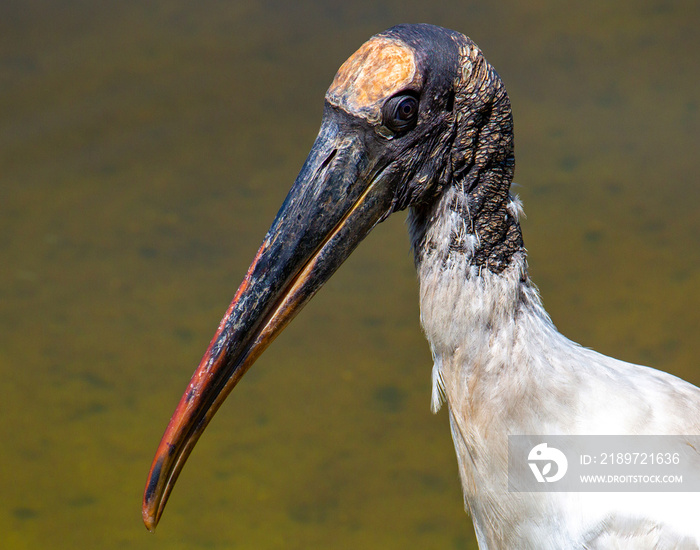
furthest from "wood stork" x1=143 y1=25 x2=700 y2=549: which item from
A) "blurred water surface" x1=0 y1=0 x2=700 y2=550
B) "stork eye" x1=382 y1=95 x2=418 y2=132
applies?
"blurred water surface" x1=0 y1=0 x2=700 y2=550

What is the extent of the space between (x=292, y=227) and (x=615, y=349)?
10.1ft

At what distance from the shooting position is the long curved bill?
217 centimetres

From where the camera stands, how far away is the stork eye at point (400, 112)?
6.95 feet

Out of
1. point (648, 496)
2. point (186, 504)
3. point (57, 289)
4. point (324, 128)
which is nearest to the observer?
point (324, 128)

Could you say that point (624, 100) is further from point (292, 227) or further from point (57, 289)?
point (292, 227)

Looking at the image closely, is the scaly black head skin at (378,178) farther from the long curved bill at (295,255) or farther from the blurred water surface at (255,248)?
the blurred water surface at (255,248)

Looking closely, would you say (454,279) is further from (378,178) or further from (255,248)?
(255,248)

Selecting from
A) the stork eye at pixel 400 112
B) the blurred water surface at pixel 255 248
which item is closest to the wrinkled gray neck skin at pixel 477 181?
the stork eye at pixel 400 112

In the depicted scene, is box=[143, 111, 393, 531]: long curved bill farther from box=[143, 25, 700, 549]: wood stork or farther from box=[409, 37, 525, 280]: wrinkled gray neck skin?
box=[409, 37, 525, 280]: wrinkled gray neck skin

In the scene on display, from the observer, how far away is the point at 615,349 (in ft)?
15.6

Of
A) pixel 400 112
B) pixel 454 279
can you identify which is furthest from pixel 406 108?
pixel 454 279

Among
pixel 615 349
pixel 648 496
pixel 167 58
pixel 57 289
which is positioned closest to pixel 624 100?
pixel 615 349

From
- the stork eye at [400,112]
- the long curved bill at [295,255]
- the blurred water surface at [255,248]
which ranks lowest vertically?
the blurred water surface at [255,248]

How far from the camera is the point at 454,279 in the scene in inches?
88.5
